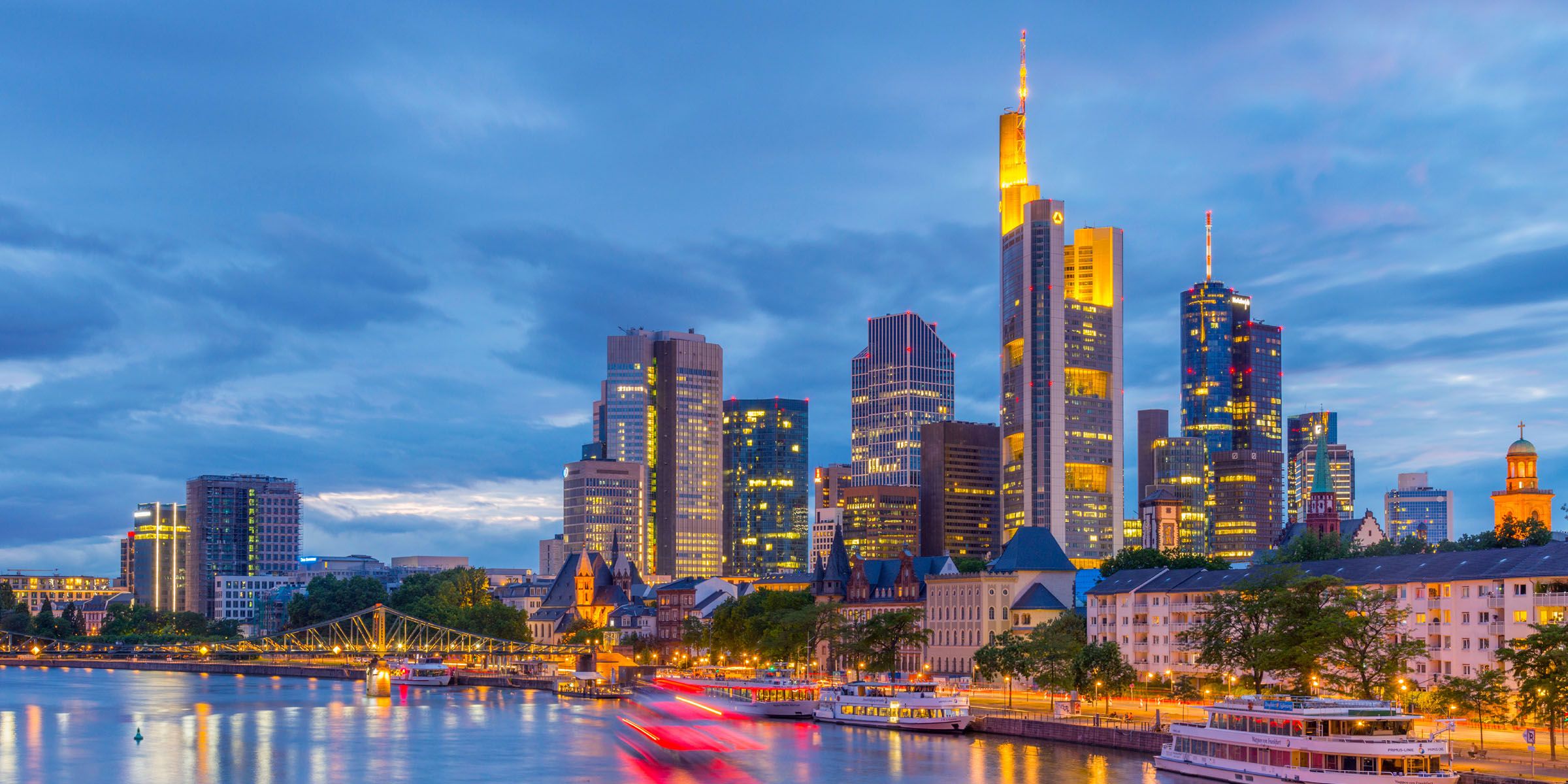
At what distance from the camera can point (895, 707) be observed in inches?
5728

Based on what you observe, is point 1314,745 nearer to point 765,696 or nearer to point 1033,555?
point 765,696

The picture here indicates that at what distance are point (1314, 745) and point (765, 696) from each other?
81.0 meters

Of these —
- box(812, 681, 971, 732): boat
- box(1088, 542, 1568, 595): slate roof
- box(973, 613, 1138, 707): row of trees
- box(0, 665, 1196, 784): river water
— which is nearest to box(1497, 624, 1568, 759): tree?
box(1088, 542, 1568, 595): slate roof

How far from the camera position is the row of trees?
138500 millimetres

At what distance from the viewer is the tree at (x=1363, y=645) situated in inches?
4343

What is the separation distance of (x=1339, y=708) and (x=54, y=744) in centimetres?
10395

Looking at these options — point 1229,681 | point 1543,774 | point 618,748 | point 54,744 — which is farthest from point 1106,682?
point 54,744

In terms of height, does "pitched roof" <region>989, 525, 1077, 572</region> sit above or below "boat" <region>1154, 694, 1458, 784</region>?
above

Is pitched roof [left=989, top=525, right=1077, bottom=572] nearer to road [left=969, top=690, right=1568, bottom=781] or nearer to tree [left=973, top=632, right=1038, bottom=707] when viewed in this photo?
tree [left=973, top=632, right=1038, bottom=707]

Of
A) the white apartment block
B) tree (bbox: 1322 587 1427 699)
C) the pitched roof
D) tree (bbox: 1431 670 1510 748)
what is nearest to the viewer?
tree (bbox: 1431 670 1510 748)

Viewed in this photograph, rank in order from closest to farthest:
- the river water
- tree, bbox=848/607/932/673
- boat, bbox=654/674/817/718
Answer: the river water, boat, bbox=654/674/817/718, tree, bbox=848/607/932/673

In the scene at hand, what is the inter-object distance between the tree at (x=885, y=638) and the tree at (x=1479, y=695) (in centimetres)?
7901

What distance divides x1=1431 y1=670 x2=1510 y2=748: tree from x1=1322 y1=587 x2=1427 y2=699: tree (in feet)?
15.3

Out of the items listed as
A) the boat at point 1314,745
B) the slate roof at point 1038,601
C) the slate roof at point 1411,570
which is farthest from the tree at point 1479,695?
the slate roof at point 1038,601
